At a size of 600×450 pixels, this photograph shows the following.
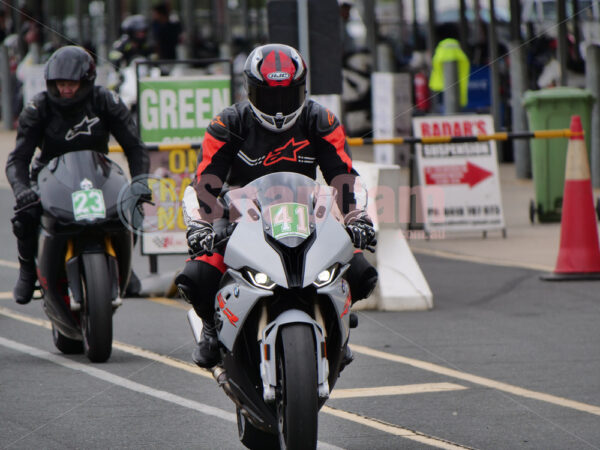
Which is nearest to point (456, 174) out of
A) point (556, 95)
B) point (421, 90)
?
point (556, 95)

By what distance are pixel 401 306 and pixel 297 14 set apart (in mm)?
3020

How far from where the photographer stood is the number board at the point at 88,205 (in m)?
8.06

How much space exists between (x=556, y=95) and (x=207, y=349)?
1131 cm

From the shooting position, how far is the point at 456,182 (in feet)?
47.4

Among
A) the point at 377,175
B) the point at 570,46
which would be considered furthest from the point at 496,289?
the point at 570,46

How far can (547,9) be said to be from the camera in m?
33.6

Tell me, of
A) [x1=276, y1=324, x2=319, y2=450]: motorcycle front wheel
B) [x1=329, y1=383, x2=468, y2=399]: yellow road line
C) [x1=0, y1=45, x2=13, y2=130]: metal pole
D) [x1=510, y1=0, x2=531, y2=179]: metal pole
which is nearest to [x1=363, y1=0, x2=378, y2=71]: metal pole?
[x1=510, y1=0, x2=531, y2=179]: metal pole

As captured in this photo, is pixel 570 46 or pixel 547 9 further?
pixel 547 9

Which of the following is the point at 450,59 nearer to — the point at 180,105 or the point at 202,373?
the point at 180,105

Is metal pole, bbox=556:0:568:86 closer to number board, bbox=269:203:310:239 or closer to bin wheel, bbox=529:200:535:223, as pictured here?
bin wheel, bbox=529:200:535:223

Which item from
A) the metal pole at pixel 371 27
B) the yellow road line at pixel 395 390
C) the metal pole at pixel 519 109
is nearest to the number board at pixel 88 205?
the yellow road line at pixel 395 390

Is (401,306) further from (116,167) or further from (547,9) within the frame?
(547,9)

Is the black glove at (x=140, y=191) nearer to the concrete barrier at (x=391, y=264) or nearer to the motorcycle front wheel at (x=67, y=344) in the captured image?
the motorcycle front wheel at (x=67, y=344)

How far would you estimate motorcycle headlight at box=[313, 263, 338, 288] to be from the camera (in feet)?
17.3
